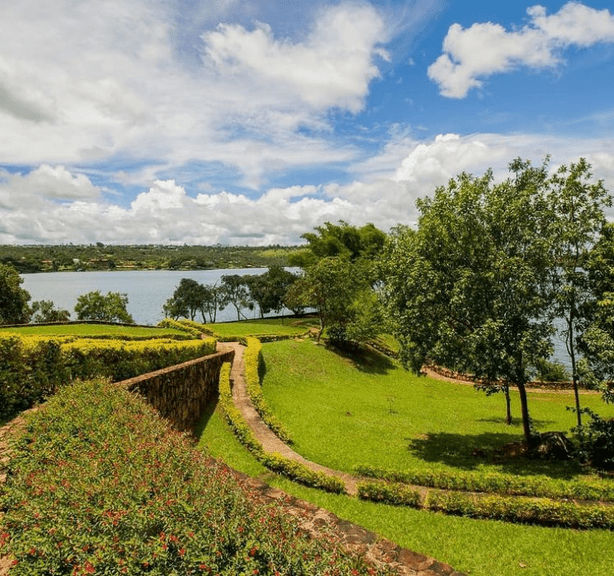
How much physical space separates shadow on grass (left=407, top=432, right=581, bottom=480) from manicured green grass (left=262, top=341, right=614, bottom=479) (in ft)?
0.12

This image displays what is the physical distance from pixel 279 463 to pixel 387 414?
10.7 metres

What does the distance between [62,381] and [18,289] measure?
1519 inches

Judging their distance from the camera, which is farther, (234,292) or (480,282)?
(234,292)

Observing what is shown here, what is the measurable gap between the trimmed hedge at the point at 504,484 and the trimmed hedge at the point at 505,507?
0.48 meters

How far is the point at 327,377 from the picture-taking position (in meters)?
29.1

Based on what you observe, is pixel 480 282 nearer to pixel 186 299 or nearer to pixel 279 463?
pixel 279 463

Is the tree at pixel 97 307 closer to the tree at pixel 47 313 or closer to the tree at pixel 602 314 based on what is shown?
the tree at pixel 47 313

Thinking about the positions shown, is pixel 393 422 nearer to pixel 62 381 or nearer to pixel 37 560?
pixel 62 381

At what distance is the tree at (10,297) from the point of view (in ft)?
137

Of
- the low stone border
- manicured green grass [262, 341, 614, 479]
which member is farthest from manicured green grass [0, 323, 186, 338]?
the low stone border

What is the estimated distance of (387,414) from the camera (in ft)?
71.2

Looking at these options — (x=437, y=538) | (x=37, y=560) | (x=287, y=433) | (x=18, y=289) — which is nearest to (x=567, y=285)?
(x=437, y=538)

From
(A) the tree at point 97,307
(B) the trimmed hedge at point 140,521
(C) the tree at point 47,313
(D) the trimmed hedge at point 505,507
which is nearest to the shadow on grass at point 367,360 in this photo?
(D) the trimmed hedge at point 505,507

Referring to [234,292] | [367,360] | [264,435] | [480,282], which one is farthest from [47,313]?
[480,282]
